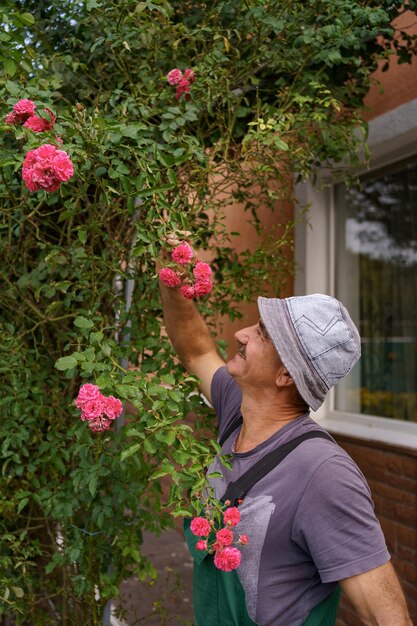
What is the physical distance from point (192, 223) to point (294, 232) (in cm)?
217

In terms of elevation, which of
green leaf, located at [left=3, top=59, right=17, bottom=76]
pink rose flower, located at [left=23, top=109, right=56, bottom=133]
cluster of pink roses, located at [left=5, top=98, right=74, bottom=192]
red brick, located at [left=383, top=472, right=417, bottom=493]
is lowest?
red brick, located at [left=383, top=472, right=417, bottom=493]

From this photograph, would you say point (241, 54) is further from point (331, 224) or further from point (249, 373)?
point (331, 224)

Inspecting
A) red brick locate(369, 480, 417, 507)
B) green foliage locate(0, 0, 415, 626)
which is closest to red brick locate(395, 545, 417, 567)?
red brick locate(369, 480, 417, 507)

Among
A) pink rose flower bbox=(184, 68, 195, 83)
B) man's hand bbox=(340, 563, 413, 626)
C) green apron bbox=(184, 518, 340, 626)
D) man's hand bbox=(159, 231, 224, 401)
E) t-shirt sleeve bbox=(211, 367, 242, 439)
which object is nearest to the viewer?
man's hand bbox=(340, 563, 413, 626)

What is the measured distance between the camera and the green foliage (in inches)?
97.2

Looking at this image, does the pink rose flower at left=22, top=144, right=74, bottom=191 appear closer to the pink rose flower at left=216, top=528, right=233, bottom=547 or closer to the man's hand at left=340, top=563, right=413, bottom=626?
the pink rose flower at left=216, top=528, right=233, bottom=547

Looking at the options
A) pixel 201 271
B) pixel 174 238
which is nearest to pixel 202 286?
pixel 201 271

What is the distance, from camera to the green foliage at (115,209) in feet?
8.10

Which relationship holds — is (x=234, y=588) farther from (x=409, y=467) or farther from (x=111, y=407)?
(x=409, y=467)

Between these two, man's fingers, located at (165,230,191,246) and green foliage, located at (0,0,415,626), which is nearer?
man's fingers, located at (165,230,191,246)

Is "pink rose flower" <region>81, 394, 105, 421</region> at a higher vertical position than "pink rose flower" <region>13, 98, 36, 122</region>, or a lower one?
lower

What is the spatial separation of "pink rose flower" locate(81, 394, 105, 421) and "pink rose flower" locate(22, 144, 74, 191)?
1.95 feet

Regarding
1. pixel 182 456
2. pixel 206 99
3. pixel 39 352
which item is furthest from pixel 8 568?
pixel 206 99

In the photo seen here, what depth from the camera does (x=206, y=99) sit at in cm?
258
